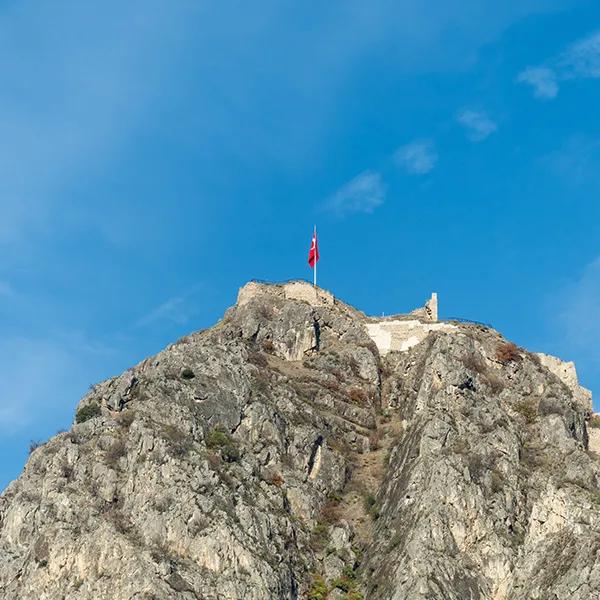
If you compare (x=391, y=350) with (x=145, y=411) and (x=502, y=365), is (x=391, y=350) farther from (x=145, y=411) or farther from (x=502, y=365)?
(x=145, y=411)

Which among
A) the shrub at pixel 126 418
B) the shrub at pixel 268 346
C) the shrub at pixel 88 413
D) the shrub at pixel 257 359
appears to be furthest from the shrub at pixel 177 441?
the shrub at pixel 268 346

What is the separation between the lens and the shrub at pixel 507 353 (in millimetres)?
126188

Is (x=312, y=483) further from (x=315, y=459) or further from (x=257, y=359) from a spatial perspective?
(x=257, y=359)

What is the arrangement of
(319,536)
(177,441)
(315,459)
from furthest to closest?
(315,459) < (177,441) < (319,536)

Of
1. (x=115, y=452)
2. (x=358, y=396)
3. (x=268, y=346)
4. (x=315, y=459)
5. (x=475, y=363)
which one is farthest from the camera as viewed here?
(x=268, y=346)

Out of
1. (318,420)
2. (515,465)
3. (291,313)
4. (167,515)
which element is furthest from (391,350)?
(167,515)

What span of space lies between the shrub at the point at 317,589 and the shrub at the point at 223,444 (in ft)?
38.8

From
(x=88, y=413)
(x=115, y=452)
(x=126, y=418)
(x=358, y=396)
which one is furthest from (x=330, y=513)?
(x=88, y=413)

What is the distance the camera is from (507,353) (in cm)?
12700

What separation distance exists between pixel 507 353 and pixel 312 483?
1009 inches

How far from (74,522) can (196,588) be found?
37.4ft

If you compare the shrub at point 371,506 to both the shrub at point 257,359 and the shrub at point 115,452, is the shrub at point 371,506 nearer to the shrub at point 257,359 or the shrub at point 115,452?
the shrub at point 257,359

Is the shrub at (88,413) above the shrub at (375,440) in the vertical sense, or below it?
below

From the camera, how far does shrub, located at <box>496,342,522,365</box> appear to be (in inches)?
4968
